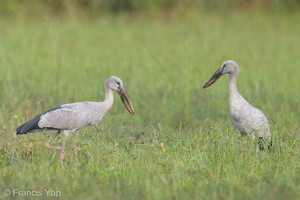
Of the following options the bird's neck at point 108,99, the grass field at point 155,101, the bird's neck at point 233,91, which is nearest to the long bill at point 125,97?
the bird's neck at point 108,99

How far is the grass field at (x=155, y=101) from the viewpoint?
6.05m

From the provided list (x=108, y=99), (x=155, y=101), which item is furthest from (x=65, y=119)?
(x=155, y=101)

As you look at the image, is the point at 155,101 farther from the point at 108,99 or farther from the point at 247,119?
the point at 247,119

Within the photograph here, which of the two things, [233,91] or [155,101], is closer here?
[233,91]

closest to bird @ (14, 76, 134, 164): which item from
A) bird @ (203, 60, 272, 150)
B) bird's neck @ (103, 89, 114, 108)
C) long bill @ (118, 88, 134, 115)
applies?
bird's neck @ (103, 89, 114, 108)

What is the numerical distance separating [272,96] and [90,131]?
344 cm

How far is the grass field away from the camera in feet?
19.9

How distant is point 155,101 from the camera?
10312mm

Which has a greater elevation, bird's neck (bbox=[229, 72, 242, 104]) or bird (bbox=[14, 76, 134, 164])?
bird's neck (bbox=[229, 72, 242, 104])

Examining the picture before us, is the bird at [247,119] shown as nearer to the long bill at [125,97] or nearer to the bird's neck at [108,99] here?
the long bill at [125,97]

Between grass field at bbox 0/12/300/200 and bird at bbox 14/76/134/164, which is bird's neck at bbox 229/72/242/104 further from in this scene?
bird at bbox 14/76/134/164

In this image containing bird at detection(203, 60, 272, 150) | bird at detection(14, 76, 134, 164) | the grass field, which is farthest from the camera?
bird at detection(203, 60, 272, 150)

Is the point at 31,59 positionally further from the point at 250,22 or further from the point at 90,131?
the point at 250,22

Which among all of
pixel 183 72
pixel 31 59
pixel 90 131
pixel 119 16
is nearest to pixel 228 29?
pixel 119 16
